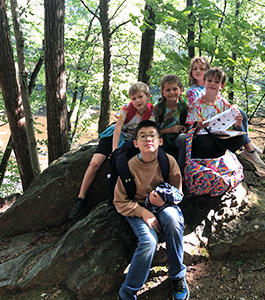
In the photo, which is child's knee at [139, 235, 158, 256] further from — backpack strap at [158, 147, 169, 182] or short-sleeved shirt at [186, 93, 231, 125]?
short-sleeved shirt at [186, 93, 231, 125]

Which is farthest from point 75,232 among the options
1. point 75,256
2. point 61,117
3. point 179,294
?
point 61,117

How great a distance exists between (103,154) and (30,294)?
1983mm

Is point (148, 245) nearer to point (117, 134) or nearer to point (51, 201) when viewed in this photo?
point (117, 134)

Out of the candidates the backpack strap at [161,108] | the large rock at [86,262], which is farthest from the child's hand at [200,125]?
the large rock at [86,262]

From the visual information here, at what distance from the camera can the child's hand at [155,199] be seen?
2.37 meters

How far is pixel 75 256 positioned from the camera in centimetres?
273

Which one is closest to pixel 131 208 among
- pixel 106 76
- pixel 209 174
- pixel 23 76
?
pixel 209 174

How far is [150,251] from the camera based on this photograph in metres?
2.18

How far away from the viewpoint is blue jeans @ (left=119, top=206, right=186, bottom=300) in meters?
2.12

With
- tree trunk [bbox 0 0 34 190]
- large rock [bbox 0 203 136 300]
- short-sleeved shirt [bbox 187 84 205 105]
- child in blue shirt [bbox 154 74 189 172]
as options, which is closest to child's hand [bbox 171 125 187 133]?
child in blue shirt [bbox 154 74 189 172]

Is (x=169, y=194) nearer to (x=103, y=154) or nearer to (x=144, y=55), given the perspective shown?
(x=103, y=154)

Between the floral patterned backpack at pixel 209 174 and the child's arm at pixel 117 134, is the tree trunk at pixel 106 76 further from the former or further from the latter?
the floral patterned backpack at pixel 209 174

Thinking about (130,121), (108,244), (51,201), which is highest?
(130,121)

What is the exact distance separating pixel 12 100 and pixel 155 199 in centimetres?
496
